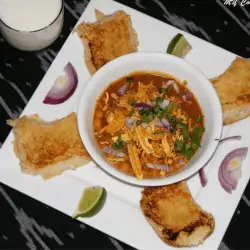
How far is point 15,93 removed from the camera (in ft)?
13.1

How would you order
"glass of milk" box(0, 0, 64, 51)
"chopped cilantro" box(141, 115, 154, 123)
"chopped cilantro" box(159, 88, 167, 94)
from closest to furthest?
"chopped cilantro" box(141, 115, 154, 123) < "chopped cilantro" box(159, 88, 167, 94) < "glass of milk" box(0, 0, 64, 51)

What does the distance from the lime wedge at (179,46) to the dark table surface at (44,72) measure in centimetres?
45

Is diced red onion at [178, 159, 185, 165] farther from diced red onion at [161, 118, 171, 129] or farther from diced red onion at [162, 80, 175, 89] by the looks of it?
diced red onion at [162, 80, 175, 89]

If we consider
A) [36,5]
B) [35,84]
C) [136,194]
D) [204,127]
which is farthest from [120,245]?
[36,5]

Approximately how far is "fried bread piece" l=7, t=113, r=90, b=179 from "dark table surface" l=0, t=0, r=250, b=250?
328 millimetres

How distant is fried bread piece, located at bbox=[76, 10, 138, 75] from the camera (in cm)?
372

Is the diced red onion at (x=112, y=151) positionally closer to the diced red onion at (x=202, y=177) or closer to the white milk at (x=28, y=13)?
the diced red onion at (x=202, y=177)

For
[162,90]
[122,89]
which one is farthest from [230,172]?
[122,89]

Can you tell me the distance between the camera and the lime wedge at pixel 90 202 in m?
3.43

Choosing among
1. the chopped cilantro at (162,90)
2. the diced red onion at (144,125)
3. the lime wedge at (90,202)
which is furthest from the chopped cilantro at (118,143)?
the chopped cilantro at (162,90)

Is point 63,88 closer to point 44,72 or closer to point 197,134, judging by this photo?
point 44,72

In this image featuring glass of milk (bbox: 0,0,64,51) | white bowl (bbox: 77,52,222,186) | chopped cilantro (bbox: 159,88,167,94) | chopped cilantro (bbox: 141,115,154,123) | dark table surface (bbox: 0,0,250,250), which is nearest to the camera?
white bowl (bbox: 77,52,222,186)

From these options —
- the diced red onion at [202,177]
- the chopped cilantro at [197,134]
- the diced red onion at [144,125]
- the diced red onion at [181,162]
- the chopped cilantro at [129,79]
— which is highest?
the chopped cilantro at [129,79]

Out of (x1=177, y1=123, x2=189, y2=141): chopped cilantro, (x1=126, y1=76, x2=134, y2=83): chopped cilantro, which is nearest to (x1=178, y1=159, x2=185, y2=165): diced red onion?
(x1=177, y1=123, x2=189, y2=141): chopped cilantro
